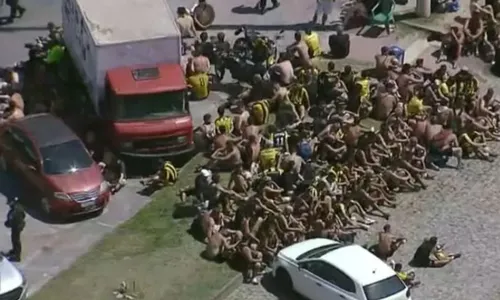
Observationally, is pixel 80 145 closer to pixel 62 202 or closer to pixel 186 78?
pixel 62 202

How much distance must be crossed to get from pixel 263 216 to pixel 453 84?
9.22 meters

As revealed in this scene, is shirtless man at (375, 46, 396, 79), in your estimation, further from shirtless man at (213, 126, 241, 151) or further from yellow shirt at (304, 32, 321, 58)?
shirtless man at (213, 126, 241, 151)

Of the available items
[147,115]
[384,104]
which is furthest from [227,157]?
[384,104]

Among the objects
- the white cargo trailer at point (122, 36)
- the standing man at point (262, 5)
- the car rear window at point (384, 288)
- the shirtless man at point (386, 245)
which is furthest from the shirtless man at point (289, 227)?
the standing man at point (262, 5)

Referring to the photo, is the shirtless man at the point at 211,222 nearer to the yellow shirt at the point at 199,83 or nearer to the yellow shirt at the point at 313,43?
the yellow shirt at the point at 199,83

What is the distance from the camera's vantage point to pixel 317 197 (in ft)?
101

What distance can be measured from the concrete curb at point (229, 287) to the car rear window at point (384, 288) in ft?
10.2

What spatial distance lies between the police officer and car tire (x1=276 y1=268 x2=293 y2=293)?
18.0ft

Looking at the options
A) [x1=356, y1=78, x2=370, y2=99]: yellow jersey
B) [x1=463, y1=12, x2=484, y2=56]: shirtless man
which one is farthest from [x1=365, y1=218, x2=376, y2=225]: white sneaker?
[x1=463, y1=12, x2=484, y2=56]: shirtless man

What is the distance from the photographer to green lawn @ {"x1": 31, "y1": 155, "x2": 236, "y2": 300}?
28.6m

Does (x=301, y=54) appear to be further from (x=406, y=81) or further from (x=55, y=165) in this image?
(x=55, y=165)

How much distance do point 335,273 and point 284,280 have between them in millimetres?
1601

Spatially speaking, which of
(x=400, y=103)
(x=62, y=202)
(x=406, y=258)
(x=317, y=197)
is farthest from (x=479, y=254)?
(x=62, y=202)

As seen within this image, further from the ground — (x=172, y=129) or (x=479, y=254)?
(x=172, y=129)
